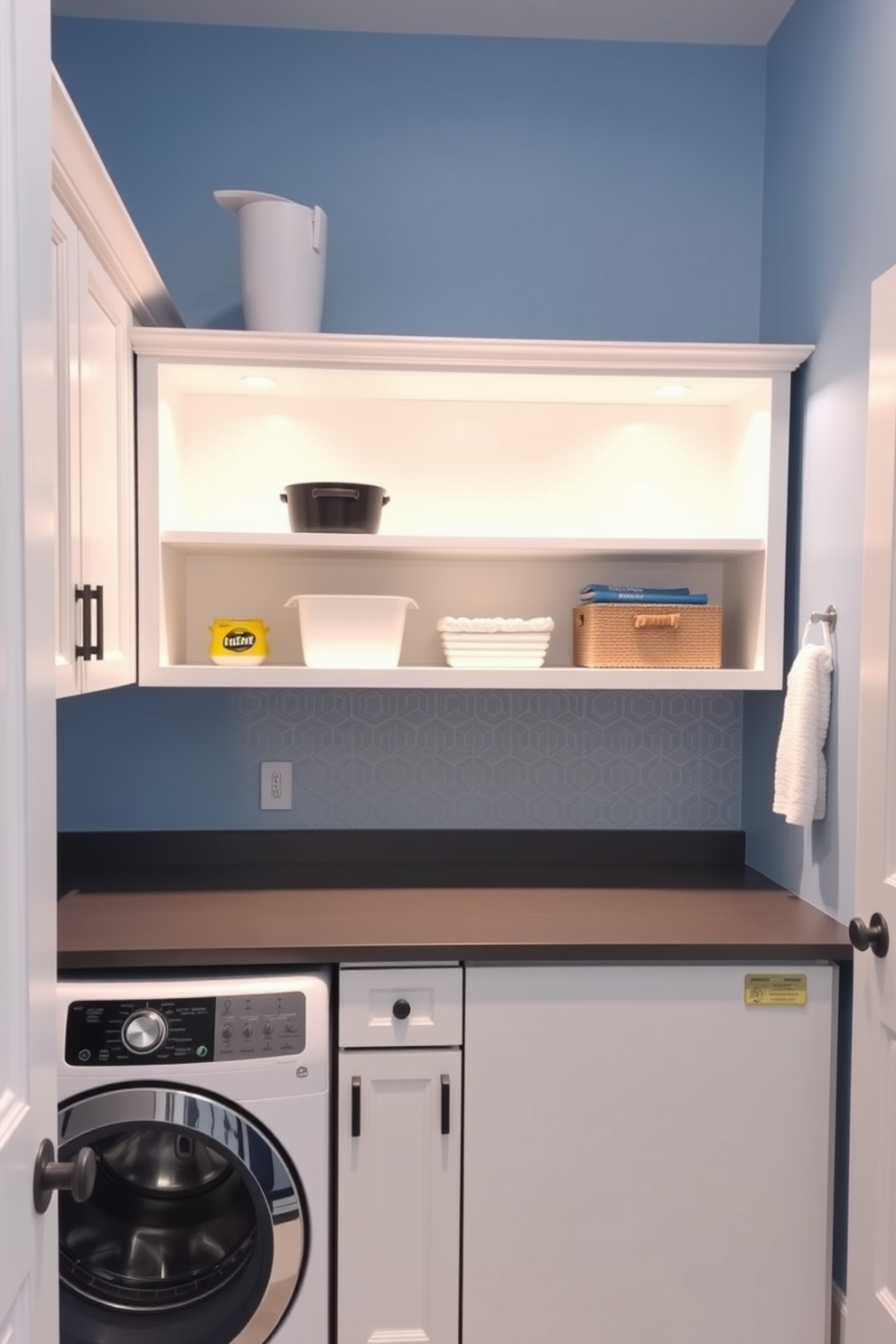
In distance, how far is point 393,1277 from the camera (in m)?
1.67

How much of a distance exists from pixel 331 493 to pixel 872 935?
1.28 m

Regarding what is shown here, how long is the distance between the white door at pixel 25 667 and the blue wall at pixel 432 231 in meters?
1.35

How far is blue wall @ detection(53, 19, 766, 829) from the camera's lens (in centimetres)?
218

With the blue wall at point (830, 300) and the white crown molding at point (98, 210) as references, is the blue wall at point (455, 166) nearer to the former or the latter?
the blue wall at point (830, 300)

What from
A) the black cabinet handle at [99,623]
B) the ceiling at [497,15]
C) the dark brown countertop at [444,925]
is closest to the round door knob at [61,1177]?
the dark brown countertop at [444,925]

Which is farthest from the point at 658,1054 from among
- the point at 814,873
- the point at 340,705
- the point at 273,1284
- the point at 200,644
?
the point at 200,644

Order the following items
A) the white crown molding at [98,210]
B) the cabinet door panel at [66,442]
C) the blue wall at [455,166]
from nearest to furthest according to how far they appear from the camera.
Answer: the white crown molding at [98,210] < the cabinet door panel at [66,442] < the blue wall at [455,166]

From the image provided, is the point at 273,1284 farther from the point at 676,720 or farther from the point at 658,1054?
the point at 676,720

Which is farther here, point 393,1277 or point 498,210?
point 498,210

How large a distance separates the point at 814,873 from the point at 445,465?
121cm

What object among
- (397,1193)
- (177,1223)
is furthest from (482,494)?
(177,1223)

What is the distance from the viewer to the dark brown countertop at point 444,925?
1.65m

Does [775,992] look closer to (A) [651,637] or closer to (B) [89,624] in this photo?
(A) [651,637]

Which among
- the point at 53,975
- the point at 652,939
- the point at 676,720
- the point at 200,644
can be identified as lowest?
the point at 652,939
